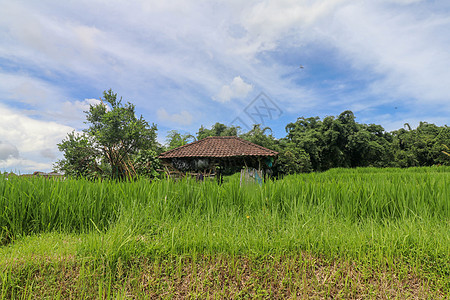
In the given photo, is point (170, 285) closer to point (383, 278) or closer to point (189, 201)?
point (189, 201)

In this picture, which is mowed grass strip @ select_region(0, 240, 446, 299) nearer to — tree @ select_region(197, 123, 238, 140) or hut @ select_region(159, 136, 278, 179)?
hut @ select_region(159, 136, 278, 179)

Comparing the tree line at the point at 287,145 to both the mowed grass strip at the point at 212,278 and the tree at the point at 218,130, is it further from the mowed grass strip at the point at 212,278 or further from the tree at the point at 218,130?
the mowed grass strip at the point at 212,278

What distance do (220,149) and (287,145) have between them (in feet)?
30.0

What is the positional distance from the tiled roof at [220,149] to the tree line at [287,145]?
145cm

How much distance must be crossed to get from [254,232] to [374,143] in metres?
27.4

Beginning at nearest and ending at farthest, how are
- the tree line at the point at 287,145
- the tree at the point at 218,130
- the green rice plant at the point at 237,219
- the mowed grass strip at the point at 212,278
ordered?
the mowed grass strip at the point at 212,278
the green rice plant at the point at 237,219
the tree line at the point at 287,145
the tree at the point at 218,130

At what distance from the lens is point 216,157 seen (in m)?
14.4

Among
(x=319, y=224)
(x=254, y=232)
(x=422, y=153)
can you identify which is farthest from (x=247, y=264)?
(x=422, y=153)

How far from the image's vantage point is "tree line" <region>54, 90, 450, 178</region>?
12.4 meters

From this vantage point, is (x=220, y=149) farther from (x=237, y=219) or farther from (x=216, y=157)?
(x=237, y=219)

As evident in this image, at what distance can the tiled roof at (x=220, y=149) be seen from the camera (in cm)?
1414

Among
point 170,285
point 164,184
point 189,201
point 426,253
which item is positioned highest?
point 164,184

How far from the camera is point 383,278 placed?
2484mm

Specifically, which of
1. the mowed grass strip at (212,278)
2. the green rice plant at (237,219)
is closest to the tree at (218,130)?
→ the green rice plant at (237,219)
